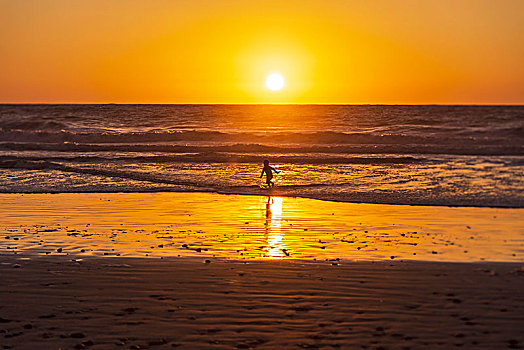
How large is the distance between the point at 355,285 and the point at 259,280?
1434 mm

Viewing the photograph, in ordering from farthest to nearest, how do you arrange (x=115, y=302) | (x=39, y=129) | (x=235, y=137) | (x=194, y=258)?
(x=39, y=129), (x=235, y=137), (x=194, y=258), (x=115, y=302)

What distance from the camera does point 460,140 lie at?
56.4 meters

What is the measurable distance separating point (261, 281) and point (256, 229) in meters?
4.64

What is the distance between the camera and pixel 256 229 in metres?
13.5

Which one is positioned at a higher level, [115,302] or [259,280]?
[259,280]

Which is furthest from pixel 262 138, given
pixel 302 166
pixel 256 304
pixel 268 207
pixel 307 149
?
pixel 256 304

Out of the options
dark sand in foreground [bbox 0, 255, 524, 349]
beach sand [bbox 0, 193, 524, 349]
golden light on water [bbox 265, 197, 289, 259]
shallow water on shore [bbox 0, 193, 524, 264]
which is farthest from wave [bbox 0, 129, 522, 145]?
dark sand in foreground [bbox 0, 255, 524, 349]

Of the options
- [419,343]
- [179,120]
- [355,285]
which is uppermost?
[179,120]

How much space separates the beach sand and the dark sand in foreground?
0.08 feet

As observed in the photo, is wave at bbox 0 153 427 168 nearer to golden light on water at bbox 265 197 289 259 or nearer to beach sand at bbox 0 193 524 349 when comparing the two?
golden light on water at bbox 265 197 289 259

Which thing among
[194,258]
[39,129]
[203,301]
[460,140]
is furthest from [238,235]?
[39,129]

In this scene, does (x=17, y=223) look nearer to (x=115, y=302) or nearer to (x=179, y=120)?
(x=115, y=302)

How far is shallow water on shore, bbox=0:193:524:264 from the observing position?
11.0 meters

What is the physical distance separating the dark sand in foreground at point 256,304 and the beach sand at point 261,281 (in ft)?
0.08
